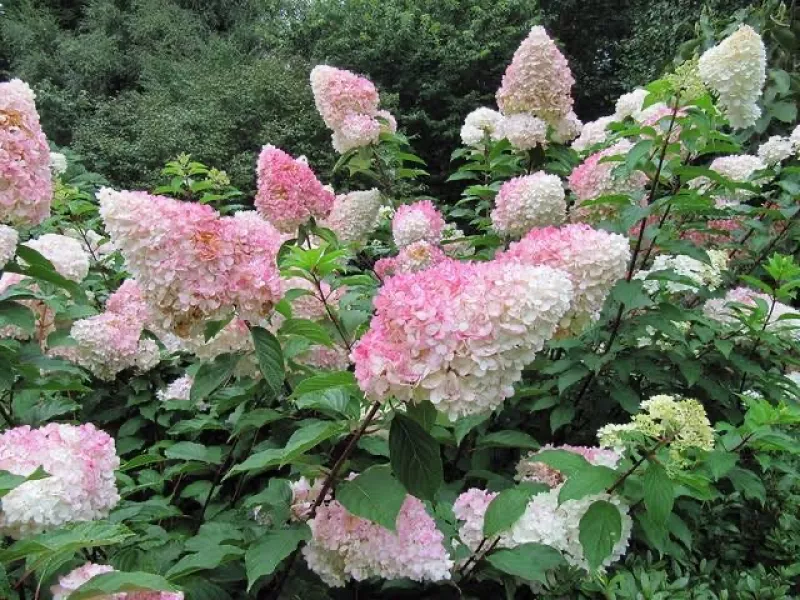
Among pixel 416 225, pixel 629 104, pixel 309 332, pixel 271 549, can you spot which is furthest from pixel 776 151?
pixel 271 549

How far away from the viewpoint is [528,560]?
1354 millimetres

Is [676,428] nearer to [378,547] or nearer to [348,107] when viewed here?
[378,547]

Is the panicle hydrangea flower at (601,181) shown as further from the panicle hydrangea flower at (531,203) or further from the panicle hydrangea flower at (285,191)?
the panicle hydrangea flower at (285,191)

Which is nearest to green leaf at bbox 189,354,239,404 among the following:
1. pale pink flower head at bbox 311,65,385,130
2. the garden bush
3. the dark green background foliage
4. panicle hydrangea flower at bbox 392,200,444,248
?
the garden bush

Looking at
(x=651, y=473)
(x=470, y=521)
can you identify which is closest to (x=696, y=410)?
(x=651, y=473)

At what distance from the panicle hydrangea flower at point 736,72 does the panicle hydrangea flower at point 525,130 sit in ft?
1.98

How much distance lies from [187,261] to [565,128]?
6.34ft

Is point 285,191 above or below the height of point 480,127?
above

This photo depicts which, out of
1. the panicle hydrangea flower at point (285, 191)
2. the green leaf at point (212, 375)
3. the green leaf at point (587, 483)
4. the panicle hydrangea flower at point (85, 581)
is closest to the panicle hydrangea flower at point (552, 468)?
the green leaf at point (587, 483)

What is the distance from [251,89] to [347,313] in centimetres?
910

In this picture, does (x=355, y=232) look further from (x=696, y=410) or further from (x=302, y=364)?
(x=696, y=410)

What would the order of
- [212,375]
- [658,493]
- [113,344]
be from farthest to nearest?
[113,344], [212,375], [658,493]

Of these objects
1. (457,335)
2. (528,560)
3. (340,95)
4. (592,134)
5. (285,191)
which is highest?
(457,335)

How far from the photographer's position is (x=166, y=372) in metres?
2.54
